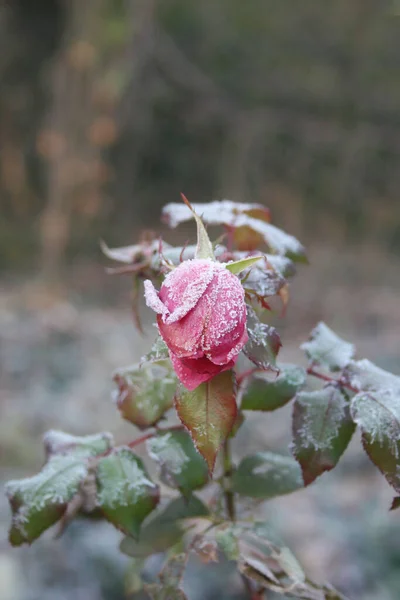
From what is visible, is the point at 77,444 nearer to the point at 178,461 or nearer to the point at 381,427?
the point at 178,461

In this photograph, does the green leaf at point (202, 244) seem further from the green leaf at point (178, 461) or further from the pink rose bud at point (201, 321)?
the green leaf at point (178, 461)

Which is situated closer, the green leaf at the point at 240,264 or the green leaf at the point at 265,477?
the green leaf at the point at 240,264

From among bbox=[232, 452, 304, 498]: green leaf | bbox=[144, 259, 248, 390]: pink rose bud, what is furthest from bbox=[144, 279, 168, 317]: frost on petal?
bbox=[232, 452, 304, 498]: green leaf

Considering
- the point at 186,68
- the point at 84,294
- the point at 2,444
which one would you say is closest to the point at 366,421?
the point at 2,444

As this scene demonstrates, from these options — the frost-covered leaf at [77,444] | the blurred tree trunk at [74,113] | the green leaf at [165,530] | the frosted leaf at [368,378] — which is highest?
the blurred tree trunk at [74,113]

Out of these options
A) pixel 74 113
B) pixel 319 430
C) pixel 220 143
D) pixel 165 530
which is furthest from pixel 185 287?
pixel 220 143

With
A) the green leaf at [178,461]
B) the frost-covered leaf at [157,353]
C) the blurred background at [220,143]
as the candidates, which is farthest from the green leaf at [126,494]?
the blurred background at [220,143]
